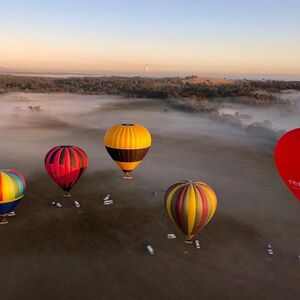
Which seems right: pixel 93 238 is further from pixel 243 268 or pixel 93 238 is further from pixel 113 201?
pixel 243 268

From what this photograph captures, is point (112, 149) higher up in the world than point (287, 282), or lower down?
higher up

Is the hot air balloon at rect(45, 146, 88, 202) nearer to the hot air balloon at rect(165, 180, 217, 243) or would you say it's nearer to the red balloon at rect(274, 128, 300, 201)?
the hot air balloon at rect(165, 180, 217, 243)

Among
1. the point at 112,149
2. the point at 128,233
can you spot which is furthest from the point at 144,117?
the point at 128,233

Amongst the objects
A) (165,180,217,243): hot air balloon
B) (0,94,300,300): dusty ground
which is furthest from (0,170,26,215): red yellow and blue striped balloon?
(165,180,217,243): hot air balloon

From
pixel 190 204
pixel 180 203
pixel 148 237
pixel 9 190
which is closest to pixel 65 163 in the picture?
pixel 9 190

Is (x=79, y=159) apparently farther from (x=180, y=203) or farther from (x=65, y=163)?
(x=180, y=203)

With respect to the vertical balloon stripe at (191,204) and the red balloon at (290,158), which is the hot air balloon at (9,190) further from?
the red balloon at (290,158)
